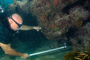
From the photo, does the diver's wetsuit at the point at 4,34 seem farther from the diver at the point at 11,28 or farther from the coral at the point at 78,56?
the coral at the point at 78,56

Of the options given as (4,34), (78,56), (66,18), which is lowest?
(78,56)

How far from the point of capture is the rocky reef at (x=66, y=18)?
4730 millimetres

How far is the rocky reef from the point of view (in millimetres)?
4730

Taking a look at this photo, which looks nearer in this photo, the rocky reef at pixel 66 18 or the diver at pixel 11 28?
the diver at pixel 11 28

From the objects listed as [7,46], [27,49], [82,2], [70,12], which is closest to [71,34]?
[70,12]

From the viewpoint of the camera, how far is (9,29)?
3287mm

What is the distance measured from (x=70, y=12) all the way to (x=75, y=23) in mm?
654

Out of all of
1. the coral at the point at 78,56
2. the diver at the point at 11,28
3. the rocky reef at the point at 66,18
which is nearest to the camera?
the coral at the point at 78,56

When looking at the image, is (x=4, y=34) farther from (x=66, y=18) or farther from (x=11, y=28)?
(x=66, y=18)

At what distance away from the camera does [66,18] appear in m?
4.75

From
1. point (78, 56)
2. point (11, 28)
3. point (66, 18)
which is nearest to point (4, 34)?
point (11, 28)

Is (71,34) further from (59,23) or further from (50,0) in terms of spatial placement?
(50,0)

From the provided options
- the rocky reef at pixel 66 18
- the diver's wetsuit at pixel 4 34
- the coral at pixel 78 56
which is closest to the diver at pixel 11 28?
the diver's wetsuit at pixel 4 34

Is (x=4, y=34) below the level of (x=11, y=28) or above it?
below
